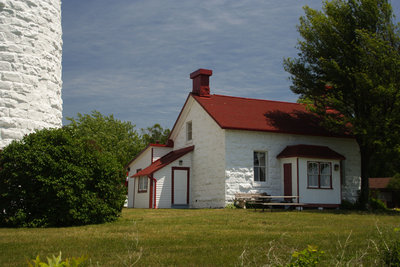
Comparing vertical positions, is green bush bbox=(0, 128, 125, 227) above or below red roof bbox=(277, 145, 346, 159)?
below

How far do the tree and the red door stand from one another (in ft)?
9.60

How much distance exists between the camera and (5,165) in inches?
442

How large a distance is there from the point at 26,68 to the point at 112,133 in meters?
34.5

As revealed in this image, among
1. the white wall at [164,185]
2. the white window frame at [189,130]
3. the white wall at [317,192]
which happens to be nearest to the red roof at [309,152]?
the white wall at [317,192]

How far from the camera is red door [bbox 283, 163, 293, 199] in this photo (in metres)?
22.1

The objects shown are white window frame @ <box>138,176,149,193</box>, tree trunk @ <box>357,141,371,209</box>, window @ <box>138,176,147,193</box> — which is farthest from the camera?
window @ <box>138,176,147,193</box>

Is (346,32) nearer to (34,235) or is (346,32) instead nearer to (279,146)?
(279,146)

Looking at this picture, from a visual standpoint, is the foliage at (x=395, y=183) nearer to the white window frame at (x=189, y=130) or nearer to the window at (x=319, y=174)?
the window at (x=319, y=174)

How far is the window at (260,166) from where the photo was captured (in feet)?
74.2

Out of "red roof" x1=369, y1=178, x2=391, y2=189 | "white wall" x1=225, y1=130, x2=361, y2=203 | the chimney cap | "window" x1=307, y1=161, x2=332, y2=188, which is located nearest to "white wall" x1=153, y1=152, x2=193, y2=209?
"white wall" x1=225, y1=130, x2=361, y2=203

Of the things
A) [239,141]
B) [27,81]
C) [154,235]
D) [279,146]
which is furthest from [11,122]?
[279,146]

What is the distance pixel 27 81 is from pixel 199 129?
40.1 feet

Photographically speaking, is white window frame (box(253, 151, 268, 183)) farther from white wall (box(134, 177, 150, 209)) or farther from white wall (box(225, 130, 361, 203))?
white wall (box(134, 177, 150, 209))

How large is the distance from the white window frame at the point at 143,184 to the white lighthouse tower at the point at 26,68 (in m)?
11.6
